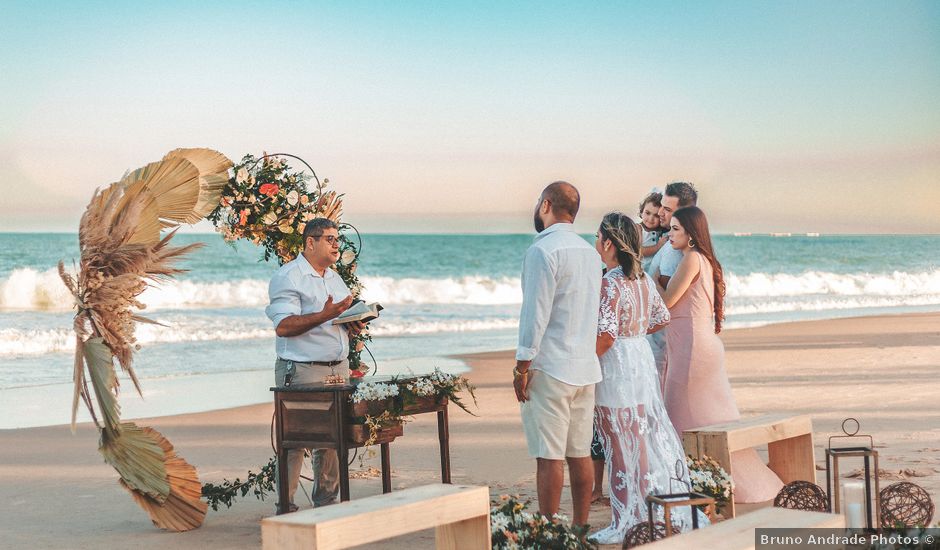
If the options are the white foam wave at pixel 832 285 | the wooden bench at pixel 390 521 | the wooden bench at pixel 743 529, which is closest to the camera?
the wooden bench at pixel 390 521

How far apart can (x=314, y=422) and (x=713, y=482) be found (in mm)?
2231

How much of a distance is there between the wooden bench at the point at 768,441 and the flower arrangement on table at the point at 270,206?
225cm

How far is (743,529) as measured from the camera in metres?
3.72

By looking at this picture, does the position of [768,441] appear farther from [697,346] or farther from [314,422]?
[314,422]

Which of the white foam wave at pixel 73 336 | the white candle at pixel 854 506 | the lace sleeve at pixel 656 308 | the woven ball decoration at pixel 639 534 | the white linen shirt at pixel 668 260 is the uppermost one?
the white linen shirt at pixel 668 260

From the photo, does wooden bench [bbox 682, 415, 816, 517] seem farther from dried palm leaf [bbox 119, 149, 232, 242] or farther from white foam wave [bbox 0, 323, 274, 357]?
white foam wave [bbox 0, 323, 274, 357]

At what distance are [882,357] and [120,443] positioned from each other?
11.1 m

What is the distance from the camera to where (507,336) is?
63.1ft

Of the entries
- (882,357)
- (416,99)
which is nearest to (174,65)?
(416,99)

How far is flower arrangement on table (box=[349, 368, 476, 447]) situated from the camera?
5.68m

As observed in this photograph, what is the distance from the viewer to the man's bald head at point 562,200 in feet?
16.9

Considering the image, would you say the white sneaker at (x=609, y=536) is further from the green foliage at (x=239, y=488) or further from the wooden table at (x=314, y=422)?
the green foliage at (x=239, y=488)

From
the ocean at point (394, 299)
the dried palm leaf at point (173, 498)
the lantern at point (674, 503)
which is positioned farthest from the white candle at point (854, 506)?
the dried palm leaf at point (173, 498)

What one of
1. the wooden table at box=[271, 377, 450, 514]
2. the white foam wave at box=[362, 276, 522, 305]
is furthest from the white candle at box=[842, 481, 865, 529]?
the white foam wave at box=[362, 276, 522, 305]
